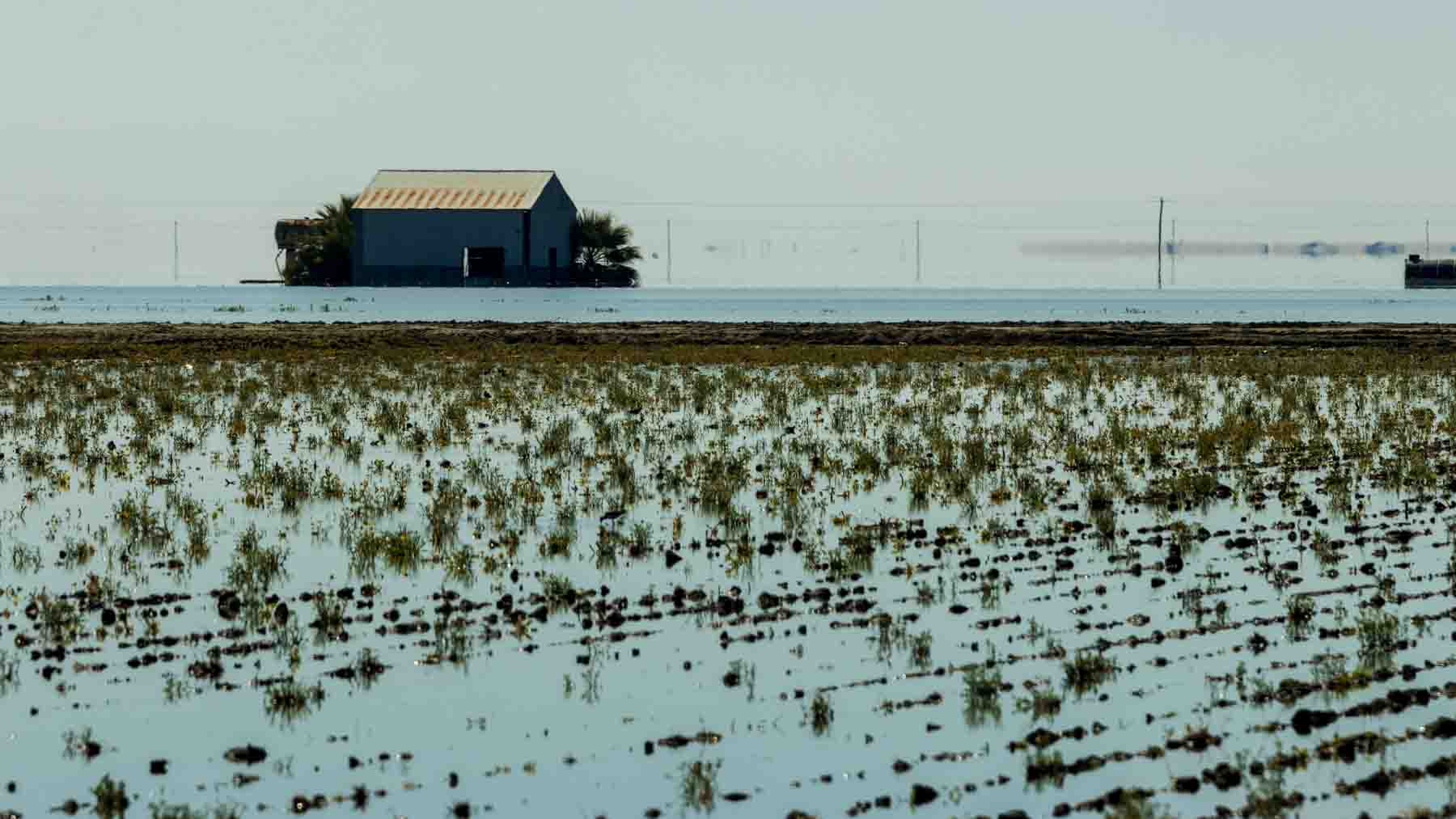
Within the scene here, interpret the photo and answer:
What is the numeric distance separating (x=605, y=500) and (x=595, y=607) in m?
6.06

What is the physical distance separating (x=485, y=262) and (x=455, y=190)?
211 inches

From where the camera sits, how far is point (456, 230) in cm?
12575

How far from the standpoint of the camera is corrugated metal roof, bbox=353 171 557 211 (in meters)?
126

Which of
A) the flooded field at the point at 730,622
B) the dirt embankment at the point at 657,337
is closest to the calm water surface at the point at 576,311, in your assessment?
the dirt embankment at the point at 657,337

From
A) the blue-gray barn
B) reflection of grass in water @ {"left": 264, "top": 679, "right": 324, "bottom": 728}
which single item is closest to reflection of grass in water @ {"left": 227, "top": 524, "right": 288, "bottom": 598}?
reflection of grass in water @ {"left": 264, "top": 679, "right": 324, "bottom": 728}

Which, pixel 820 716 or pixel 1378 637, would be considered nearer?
pixel 820 716

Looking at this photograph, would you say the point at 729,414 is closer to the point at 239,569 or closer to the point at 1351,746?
the point at 239,569

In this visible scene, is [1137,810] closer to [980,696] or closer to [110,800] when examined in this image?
[980,696]

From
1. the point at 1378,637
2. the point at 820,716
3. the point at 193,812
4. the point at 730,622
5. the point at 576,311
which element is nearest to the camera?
the point at 193,812

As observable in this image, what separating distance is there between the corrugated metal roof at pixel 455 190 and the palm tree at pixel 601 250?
836 centimetres

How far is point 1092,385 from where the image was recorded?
38.5m

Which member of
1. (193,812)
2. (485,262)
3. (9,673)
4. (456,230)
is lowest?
(193,812)

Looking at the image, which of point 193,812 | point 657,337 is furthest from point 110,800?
point 657,337

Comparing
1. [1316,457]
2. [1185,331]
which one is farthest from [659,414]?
[1185,331]
